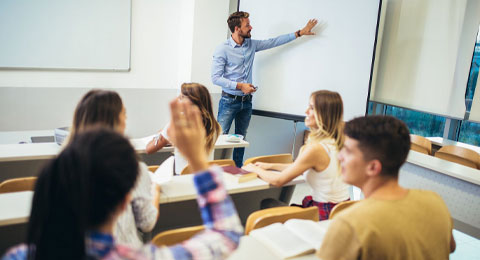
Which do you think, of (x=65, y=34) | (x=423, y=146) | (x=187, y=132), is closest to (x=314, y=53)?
(x=423, y=146)

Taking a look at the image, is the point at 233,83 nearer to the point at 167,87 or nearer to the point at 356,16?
the point at 167,87

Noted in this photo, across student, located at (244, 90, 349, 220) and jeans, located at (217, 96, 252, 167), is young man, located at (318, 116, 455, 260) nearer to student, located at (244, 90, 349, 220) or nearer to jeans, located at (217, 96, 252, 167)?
student, located at (244, 90, 349, 220)

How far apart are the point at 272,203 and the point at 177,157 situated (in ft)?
2.48

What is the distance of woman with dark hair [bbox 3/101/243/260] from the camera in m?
0.73

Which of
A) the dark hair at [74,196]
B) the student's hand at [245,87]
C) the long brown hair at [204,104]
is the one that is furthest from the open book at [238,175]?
the student's hand at [245,87]

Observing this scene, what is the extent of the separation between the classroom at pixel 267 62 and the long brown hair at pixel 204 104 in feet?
2.07

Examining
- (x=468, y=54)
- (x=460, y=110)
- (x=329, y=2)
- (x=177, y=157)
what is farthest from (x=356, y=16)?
(x=177, y=157)

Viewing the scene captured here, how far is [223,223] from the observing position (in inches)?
34.4

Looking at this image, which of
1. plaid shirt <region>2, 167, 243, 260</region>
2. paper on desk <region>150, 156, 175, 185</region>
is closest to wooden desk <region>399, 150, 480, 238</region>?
paper on desk <region>150, 156, 175, 185</region>

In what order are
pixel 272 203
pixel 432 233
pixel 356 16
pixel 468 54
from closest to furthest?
pixel 432 233 < pixel 272 203 < pixel 468 54 < pixel 356 16

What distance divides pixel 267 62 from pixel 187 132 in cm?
381

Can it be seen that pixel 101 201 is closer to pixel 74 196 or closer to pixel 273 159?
pixel 74 196

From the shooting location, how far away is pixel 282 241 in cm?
163

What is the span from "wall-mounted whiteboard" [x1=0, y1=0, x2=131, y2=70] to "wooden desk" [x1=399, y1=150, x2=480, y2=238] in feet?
11.1
